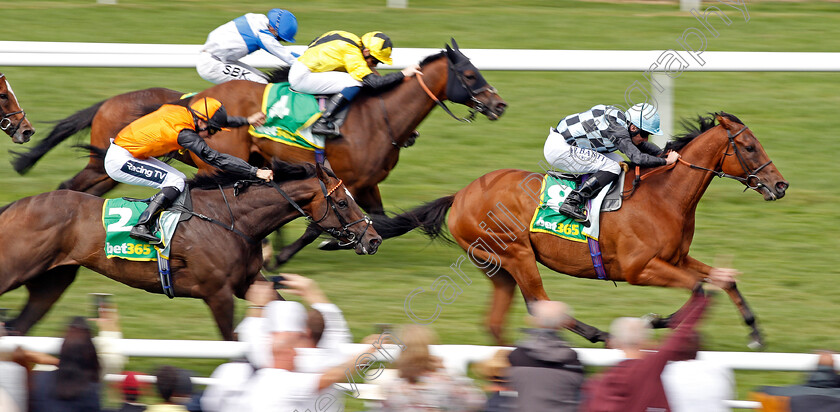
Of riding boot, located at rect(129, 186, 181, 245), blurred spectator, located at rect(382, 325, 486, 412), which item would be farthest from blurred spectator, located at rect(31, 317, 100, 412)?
riding boot, located at rect(129, 186, 181, 245)

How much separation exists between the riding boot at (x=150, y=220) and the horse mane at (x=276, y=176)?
267 millimetres

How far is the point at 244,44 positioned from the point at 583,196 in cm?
304

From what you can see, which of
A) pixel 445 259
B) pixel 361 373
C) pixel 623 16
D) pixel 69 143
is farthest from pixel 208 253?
pixel 623 16

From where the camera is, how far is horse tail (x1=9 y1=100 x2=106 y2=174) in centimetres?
810

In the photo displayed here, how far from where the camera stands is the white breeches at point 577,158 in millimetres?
6535

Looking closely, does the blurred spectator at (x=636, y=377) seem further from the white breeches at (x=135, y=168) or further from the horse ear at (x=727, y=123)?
the white breeches at (x=135, y=168)

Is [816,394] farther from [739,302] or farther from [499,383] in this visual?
[739,302]

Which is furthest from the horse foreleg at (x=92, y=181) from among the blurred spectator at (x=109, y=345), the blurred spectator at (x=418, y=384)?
the blurred spectator at (x=418, y=384)

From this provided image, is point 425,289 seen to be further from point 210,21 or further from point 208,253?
point 210,21

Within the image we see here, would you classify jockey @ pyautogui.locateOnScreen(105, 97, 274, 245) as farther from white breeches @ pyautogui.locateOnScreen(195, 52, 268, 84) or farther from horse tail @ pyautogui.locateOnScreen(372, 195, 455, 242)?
white breeches @ pyautogui.locateOnScreen(195, 52, 268, 84)

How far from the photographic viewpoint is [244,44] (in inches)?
324

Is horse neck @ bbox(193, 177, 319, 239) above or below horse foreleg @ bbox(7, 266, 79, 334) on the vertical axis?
above

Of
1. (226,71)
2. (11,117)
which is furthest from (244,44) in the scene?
(11,117)

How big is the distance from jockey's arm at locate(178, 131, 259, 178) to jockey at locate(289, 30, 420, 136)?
4.99 feet
